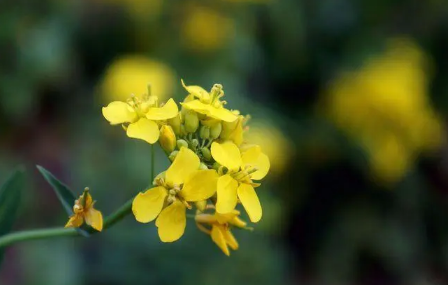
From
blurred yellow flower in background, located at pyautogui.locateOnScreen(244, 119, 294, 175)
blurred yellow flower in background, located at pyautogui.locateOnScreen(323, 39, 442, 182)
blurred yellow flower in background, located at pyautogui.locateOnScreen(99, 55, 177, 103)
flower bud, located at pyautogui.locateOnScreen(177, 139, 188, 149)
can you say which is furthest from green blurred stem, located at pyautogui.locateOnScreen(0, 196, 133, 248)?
blurred yellow flower in background, located at pyautogui.locateOnScreen(323, 39, 442, 182)

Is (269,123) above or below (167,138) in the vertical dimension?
below

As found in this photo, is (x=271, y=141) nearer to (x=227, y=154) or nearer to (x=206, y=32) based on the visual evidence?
(x=206, y=32)

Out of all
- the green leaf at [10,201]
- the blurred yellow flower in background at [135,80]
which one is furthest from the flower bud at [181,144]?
the blurred yellow flower in background at [135,80]

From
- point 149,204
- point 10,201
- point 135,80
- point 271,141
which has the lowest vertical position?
point 271,141

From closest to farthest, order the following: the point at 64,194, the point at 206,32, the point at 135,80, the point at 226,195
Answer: the point at 226,195, the point at 64,194, the point at 135,80, the point at 206,32

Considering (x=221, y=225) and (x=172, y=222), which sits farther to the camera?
(x=221, y=225)

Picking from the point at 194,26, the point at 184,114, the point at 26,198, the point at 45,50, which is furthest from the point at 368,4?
the point at 184,114

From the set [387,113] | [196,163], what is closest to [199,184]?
[196,163]
